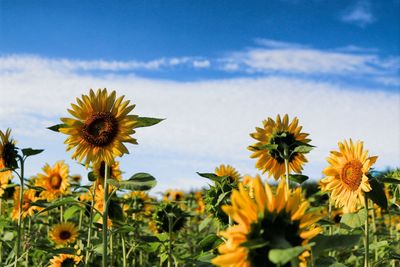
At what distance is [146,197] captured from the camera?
6199 millimetres

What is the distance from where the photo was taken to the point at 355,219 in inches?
117

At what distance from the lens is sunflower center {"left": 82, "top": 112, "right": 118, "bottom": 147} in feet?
10.1

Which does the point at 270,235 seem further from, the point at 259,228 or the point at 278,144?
the point at 278,144

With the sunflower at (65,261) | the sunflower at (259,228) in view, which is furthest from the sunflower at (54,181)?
the sunflower at (259,228)

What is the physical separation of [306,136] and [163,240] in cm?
132

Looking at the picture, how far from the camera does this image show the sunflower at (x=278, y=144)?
10.8ft

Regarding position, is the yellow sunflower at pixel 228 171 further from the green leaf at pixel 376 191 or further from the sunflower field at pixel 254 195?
the green leaf at pixel 376 191

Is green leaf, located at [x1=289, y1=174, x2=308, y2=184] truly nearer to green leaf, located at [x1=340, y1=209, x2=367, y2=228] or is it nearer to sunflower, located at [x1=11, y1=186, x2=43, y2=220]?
green leaf, located at [x1=340, y1=209, x2=367, y2=228]

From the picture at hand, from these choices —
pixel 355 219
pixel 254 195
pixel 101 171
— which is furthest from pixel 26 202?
pixel 254 195

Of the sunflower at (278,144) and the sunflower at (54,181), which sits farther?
the sunflower at (54,181)

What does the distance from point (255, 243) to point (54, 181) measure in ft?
14.1

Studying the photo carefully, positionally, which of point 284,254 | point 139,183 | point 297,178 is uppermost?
point 297,178

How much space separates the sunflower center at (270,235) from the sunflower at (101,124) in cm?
155

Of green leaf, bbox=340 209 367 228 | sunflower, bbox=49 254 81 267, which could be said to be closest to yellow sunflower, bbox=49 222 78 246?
sunflower, bbox=49 254 81 267
